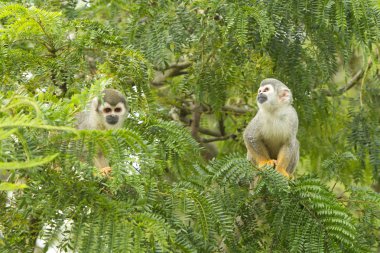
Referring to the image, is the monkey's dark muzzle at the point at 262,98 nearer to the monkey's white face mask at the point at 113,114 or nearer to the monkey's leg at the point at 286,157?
the monkey's leg at the point at 286,157

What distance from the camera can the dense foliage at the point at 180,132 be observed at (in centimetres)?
416

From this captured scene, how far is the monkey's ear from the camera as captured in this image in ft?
25.0

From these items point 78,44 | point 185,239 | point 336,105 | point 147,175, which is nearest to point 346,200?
point 185,239

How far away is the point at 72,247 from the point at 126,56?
233 centimetres

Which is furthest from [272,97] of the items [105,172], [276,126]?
[105,172]

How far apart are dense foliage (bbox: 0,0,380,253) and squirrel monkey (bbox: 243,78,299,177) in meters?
0.37

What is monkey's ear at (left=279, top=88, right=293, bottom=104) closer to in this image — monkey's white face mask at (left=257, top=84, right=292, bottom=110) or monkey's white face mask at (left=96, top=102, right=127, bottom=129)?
monkey's white face mask at (left=257, top=84, right=292, bottom=110)

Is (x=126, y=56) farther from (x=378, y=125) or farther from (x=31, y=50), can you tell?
(x=378, y=125)

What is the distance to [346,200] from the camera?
5.94 meters

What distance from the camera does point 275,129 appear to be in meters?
7.67

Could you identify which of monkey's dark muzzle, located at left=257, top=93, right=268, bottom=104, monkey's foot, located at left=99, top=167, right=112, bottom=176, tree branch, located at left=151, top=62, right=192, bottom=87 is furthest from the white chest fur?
tree branch, located at left=151, top=62, right=192, bottom=87

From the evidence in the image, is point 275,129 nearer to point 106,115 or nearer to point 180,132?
point 106,115

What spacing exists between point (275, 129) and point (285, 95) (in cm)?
39

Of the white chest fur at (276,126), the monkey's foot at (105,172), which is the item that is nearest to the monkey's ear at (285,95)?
the white chest fur at (276,126)
